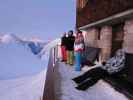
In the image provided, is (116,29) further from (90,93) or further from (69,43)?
(90,93)

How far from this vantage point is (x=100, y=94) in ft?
12.3

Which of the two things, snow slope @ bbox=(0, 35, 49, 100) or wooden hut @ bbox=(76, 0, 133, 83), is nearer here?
wooden hut @ bbox=(76, 0, 133, 83)

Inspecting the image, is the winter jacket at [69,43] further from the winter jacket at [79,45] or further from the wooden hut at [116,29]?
the winter jacket at [79,45]

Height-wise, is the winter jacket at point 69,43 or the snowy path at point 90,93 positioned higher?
the winter jacket at point 69,43

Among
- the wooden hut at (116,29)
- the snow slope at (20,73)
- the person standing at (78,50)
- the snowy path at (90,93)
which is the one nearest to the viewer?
the snowy path at (90,93)

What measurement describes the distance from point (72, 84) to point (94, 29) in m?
4.27

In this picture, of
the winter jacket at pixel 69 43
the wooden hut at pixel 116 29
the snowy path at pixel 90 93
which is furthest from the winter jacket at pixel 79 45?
the winter jacket at pixel 69 43

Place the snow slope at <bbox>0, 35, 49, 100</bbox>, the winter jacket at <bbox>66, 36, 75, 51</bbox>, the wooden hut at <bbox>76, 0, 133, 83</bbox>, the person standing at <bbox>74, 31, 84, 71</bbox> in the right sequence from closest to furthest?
the wooden hut at <bbox>76, 0, 133, 83</bbox> < the person standing at <bbox>74, 31, 84, 71</bbox> < the winter jacket at <bbox>66, 36, 75, 51</bbox> < the snow slope at <bbox>0, 35, 49, 100</bbox>

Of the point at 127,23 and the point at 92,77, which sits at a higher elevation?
the point at 127,23

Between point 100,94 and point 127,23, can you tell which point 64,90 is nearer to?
point 100,94

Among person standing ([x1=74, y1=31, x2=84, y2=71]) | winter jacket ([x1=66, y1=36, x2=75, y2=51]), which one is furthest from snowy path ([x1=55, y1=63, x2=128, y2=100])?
winter jacket ([x1=66, y1=36, x2=75, y2=51])

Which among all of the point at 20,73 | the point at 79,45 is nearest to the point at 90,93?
the point at 79,45

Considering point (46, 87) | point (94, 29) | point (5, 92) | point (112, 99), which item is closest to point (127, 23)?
point (112, 99)

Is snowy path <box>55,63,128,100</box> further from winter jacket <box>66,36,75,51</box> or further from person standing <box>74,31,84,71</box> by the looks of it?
winter jacket <box>66,36,75,51</box>
